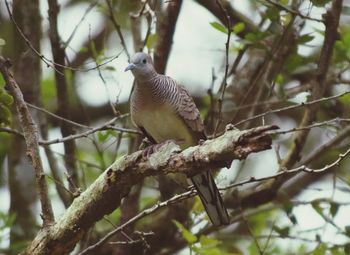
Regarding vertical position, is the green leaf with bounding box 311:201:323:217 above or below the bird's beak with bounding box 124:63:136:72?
below

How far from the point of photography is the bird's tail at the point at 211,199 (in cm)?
432

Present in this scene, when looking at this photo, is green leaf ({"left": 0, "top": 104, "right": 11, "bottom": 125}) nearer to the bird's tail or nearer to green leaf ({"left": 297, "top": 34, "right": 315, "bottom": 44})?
the bird's tail

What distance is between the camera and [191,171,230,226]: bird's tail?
14.2ft

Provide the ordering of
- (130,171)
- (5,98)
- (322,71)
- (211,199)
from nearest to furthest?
1. (130,171)
2. (5,98)
3. (211,199)
4. (322,71)

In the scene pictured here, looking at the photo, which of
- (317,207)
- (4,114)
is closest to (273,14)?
(317,207)

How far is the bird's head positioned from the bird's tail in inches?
30.7

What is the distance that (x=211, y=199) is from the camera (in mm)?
4359

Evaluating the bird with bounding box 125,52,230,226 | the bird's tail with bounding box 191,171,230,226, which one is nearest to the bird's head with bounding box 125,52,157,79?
the bird with bounding box 125,52,230,226

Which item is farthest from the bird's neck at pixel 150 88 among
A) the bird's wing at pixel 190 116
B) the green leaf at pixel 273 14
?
the green leaf at pixel 273 14

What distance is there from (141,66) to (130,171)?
59.1 inches

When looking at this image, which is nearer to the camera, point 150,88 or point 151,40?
point 150,88

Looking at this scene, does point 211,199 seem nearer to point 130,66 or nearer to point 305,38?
point 130,66

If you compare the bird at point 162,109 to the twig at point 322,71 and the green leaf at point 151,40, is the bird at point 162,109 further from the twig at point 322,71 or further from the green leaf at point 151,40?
the twig at point 322,71

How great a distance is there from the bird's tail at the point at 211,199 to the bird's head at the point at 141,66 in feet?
2.56
